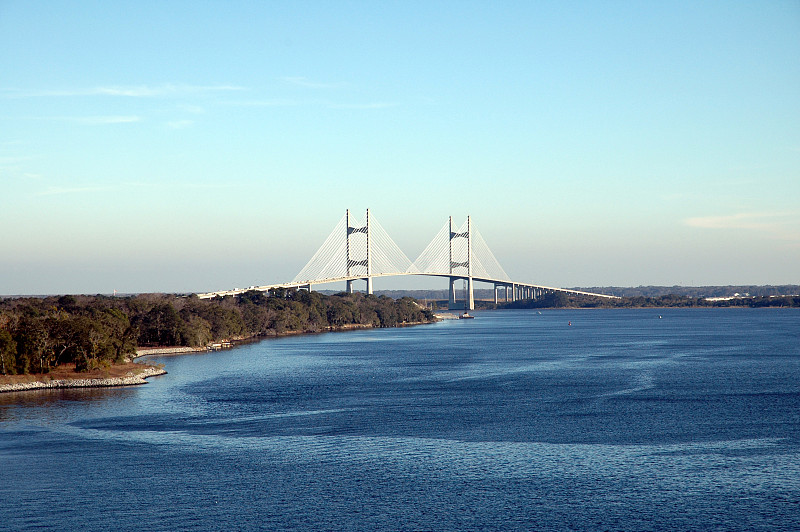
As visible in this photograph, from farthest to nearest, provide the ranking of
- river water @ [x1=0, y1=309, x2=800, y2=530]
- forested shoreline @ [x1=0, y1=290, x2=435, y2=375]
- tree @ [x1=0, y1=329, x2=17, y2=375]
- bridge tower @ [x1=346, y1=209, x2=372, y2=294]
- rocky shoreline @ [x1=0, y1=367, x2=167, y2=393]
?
bridge tower @ [x1=346, y1=209, x2=372, y2=294], forested shoreline @ [x1=0, y1=290, x2=435, y2=375], tree @ [x1=0, y1=329, x2=17, y2=375], rocky shoreline @ [x1=0, y1=367, x2=167, y2=393], river water @ [x1=0, y1=309, x2=800, y2=530]

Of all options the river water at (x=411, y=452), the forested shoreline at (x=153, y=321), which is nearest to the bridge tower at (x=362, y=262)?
the forested shoreline at (x=153, y=321)

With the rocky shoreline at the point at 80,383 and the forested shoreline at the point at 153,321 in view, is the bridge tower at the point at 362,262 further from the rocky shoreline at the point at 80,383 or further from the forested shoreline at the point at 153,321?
the rocky shoreline at the point at 80,383

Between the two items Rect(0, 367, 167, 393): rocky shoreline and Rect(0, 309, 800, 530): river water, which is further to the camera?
Rect(0, 367, 167, 393): rocky shoreline

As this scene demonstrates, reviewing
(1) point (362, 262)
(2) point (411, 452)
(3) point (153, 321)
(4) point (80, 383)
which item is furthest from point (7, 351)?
(1) point (362, 262)

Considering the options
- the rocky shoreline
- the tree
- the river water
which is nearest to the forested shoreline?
the tree

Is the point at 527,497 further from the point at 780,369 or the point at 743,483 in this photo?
the point at 780,369

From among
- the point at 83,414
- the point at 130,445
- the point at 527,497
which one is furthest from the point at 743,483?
the point at 83,414

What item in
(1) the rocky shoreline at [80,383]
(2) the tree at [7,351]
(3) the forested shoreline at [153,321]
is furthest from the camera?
(3) the forested shoreline at [153,321]

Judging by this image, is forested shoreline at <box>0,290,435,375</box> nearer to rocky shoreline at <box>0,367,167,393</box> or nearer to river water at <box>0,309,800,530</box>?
rocky shoreline at <box>0,367,167,393</box>
